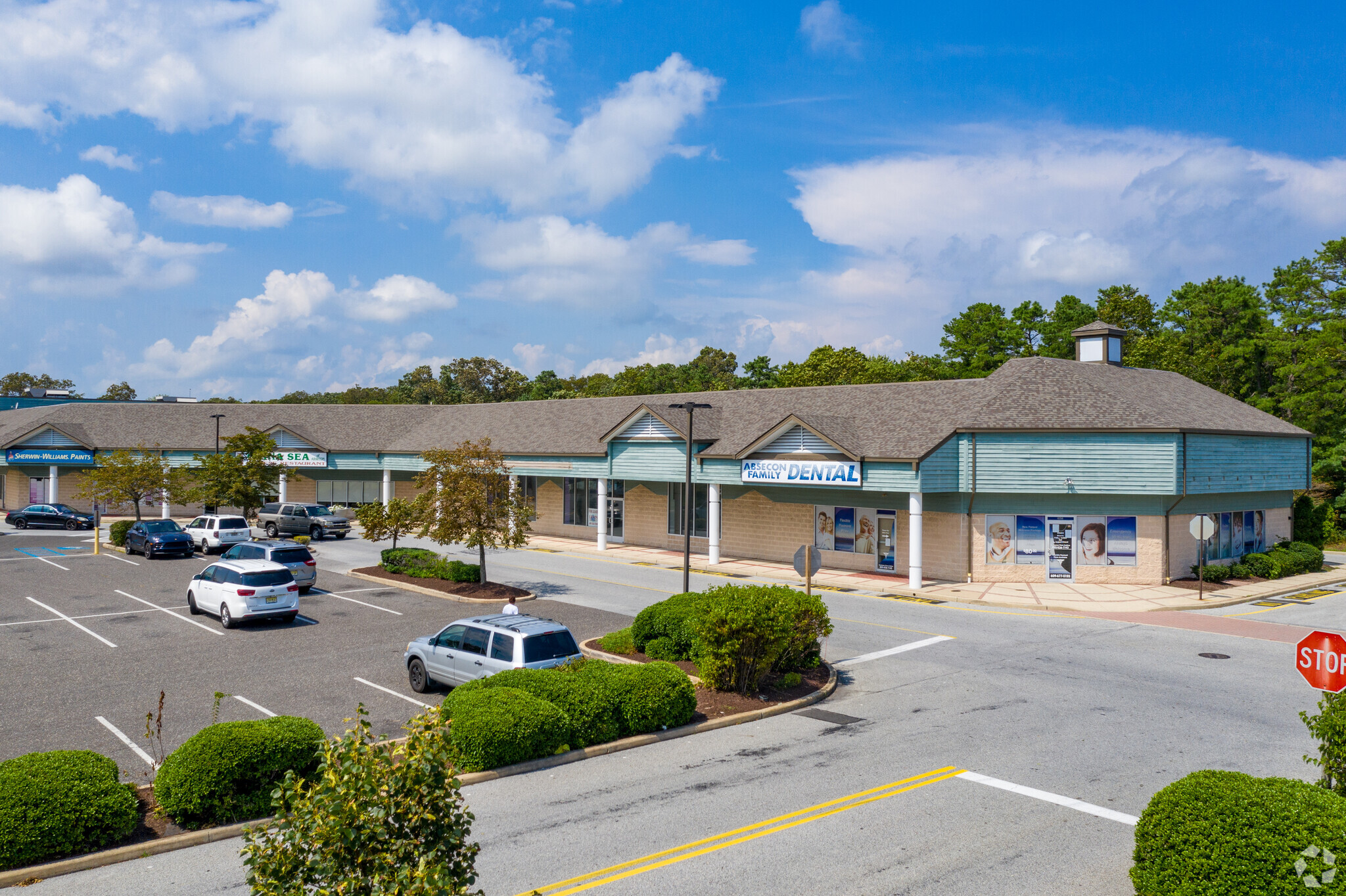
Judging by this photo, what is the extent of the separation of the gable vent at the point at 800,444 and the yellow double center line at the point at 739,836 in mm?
22080

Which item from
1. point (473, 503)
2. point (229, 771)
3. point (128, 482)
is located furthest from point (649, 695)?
point (128, 482)

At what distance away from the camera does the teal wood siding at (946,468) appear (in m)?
32.2

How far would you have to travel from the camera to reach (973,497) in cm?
3350

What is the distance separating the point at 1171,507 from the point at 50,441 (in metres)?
63.6

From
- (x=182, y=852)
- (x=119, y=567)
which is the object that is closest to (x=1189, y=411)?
(x=182, y=852)

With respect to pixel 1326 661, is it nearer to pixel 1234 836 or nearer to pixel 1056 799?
pixel 1234 836

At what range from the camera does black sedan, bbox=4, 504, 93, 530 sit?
52219 millimetres

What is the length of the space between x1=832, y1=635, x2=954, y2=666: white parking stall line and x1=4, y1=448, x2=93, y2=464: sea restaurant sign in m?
56.0

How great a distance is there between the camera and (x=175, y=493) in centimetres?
4641

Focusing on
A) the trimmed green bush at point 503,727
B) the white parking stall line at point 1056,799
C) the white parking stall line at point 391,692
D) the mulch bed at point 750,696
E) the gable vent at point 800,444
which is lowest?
the white parking stall line at point 391,692

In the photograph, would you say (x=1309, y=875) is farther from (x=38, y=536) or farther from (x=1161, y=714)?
(x=38, y=536)

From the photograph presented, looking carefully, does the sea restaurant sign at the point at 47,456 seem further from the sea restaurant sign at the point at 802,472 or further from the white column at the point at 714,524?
the sea restaurant sign at the point at 802,472

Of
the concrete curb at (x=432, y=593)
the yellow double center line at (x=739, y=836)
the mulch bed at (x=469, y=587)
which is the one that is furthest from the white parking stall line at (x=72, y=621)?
the yellow double center line at (x=739, y=836)

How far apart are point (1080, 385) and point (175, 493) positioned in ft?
142
